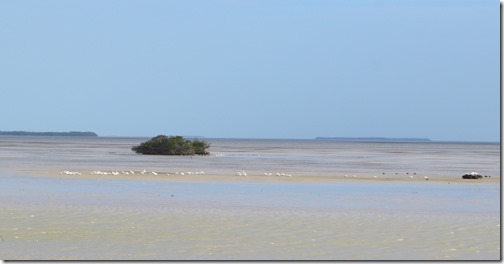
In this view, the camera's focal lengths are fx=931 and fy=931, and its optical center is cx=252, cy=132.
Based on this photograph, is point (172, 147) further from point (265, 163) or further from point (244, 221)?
point (244, 221)

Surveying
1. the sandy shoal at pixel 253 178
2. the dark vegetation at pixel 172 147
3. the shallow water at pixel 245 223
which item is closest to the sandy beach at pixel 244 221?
the shallow water at pixel 245 223

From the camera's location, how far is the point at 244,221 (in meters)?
17.7

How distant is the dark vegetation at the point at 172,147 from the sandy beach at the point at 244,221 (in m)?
32.8

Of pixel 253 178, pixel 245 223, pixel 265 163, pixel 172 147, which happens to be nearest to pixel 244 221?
pixel 245 223

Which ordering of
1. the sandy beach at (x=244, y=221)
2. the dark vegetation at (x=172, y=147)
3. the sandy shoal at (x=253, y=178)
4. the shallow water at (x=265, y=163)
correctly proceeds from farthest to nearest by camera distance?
1. the dark vegetation at (x=172, y=147)
2. the shallow water at (x=265, y=163)
3. the sandy shoal at (x=253, y=178)
4. the sandy beach at (x=244, y=221)

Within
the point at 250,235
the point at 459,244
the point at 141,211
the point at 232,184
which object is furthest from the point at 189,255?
the point at 232,184

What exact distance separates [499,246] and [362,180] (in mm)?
17696

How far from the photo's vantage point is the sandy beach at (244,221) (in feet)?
45.9

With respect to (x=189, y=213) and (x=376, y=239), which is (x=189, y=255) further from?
(x=189, y=213)

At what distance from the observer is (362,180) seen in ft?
106

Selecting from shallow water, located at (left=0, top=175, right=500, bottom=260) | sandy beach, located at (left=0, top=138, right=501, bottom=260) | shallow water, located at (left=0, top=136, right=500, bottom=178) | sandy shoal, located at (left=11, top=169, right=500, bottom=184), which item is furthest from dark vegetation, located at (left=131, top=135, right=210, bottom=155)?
shallow water, located at (left=0, top=175, right=500, bottom=260)

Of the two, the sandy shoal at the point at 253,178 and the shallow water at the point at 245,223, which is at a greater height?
the sandy shoal at the point at 253,178

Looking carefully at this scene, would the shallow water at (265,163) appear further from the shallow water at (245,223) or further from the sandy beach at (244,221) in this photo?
the shallow water at (245,223)

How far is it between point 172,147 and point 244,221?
44930mm
